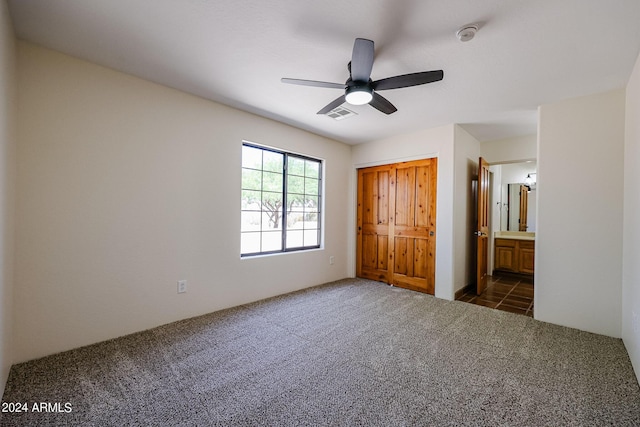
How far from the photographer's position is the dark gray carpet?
1579mm

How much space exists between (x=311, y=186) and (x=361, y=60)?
8.85 feet

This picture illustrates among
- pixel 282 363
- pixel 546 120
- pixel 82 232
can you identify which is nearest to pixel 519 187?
pixel 546 120

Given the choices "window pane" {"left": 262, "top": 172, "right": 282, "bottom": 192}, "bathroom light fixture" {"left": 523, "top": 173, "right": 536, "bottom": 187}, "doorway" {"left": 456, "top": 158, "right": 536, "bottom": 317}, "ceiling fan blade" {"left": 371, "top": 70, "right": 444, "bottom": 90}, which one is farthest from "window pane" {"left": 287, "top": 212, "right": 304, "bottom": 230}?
"bathroom light fixture" {"left": 523, "top": 173, "right": 536, "bottom": 187}

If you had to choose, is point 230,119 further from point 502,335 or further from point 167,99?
point 502,335

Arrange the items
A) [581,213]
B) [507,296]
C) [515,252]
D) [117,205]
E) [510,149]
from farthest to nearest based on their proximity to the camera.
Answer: [515,252] → [510,149] → [507,296] → [581,213] → [117,205]

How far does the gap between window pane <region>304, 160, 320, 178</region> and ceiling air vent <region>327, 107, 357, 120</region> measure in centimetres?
104

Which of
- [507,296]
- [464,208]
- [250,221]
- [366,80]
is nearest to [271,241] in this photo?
[250,221]

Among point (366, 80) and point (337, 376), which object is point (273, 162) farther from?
point (337, 376)

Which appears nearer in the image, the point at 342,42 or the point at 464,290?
the point at 342,42

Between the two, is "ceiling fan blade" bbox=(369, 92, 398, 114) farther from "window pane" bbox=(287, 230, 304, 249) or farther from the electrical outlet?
the electrical outlet

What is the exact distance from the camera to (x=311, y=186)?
14.5 feet

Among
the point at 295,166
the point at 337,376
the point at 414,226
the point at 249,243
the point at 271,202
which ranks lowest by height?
the point at 337,376

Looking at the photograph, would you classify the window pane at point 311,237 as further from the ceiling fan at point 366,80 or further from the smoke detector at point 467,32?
the smoke detector at point 467,32

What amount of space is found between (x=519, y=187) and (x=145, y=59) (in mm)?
6738
